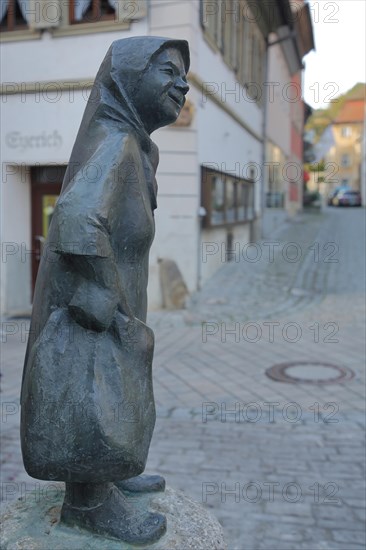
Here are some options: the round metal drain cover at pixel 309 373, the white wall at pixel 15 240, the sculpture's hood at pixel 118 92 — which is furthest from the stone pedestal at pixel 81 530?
the white wall at pixel 15 240

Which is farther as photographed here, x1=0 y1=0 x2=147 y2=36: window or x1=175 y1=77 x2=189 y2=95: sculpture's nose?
x1=0 y1=0 x2=147 y2=36: window

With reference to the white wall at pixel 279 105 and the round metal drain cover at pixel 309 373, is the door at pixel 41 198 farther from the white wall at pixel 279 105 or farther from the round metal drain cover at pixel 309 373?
the white wall at pixel 279 105

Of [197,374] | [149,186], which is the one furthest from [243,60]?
[149,186]

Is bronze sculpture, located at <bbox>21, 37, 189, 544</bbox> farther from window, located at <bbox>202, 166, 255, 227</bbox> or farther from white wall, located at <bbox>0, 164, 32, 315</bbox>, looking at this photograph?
window, located at <bbox>202, 166, 255, 227</bbox>

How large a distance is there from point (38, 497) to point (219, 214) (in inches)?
380

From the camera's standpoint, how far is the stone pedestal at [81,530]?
7.25 ft

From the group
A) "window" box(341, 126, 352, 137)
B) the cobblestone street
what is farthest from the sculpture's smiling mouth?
"window" box(341, 126, 352, 137)

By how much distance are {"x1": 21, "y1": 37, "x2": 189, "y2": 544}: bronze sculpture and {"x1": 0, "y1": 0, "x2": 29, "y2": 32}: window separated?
335 inches

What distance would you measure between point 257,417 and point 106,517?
321 centimetres

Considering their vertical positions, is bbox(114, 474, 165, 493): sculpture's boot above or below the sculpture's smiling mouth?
below

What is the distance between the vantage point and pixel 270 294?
10797mm

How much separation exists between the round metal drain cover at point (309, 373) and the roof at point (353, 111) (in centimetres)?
5895

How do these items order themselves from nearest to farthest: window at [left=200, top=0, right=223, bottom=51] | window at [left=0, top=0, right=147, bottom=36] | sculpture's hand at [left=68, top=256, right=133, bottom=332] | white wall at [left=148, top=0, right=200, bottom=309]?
1. sculpture's hand at [left=68, top=256, right=133, bottom=332]
2. window at [left=0, top=0, right=147, bottom=36]
3. white wall at [left=148, top=0, right=200, bottom=309]
4. window at [left=200, top=0, right=223, bottom=51]

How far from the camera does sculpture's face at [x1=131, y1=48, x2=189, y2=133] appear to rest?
2.17 metres
